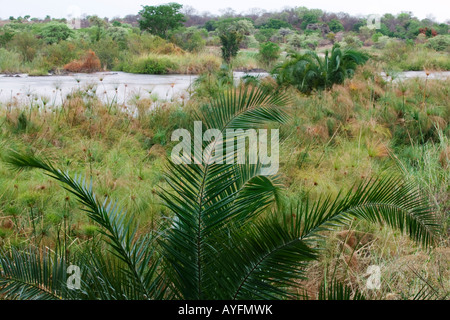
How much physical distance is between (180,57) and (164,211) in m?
9.67

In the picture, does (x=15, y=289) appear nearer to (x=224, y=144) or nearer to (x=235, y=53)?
(x=224, y=144)

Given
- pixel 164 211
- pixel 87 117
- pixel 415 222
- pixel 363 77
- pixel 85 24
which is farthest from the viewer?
pixel 85 24

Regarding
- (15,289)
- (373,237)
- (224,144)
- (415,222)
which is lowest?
(373,237)

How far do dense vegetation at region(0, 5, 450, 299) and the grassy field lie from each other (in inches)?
0.7

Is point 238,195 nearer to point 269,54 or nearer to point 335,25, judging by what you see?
point 269,54

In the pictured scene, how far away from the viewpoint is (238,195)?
181 cm

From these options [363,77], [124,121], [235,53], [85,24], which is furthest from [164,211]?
[85,24]

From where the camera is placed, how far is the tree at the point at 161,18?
570 inches

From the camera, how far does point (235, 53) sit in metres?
11.8

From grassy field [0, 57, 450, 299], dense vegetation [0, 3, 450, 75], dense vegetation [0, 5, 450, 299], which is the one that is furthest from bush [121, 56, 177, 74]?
grassy field [0, 57, 450, 299]

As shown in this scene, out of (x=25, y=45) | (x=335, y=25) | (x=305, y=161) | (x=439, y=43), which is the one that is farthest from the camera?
(x=335, y=25)

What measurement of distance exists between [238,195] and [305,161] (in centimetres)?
207

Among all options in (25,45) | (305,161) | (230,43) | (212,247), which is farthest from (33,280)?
(25,45)

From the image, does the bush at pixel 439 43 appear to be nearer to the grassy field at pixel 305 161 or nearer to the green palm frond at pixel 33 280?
the grassy field at pixel 305 161
